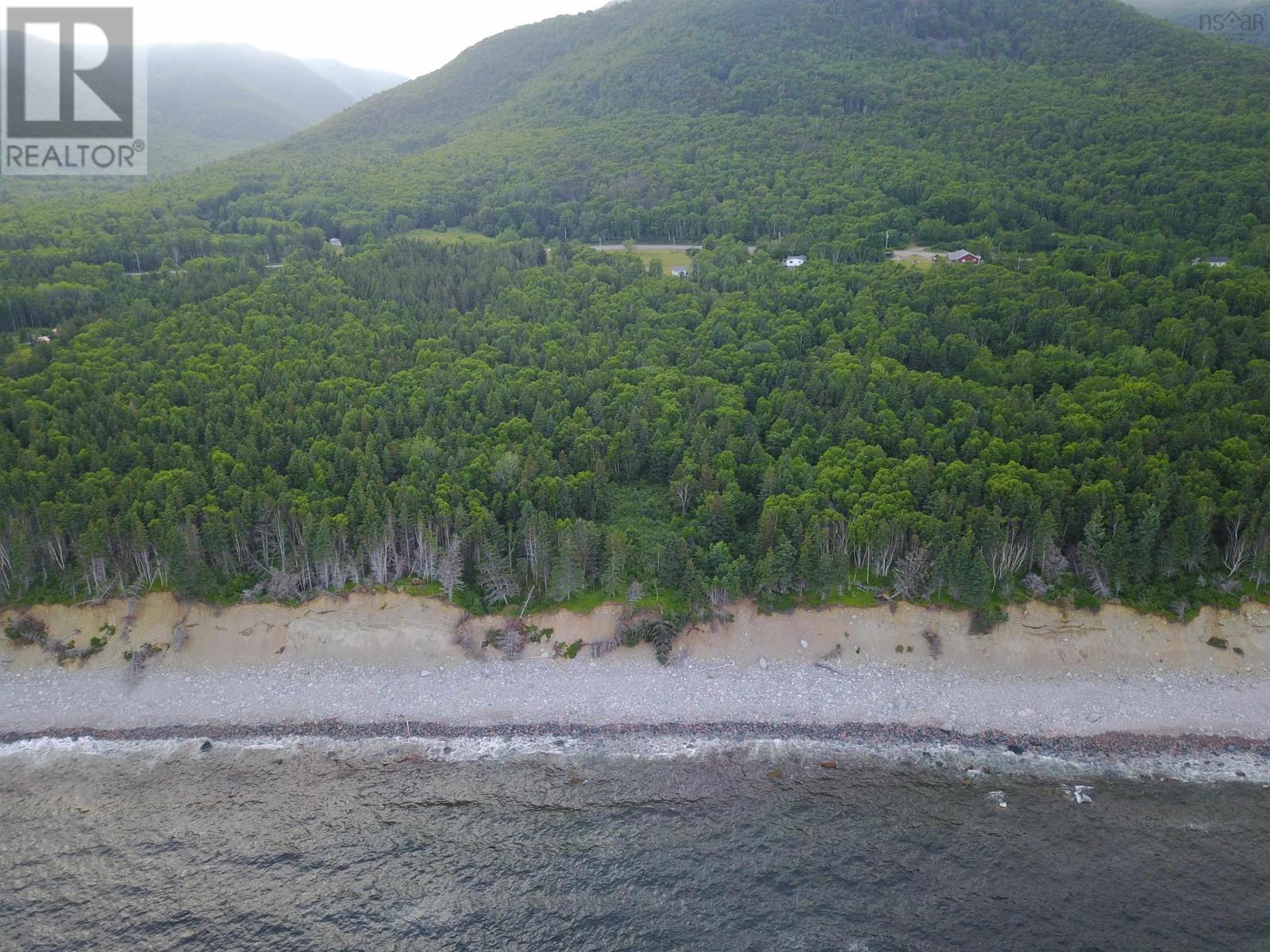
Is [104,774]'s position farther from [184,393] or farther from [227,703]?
[184,393]

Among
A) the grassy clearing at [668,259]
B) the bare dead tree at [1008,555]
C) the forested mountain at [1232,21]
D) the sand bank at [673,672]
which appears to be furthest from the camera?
the forested mountain at [1232,21]

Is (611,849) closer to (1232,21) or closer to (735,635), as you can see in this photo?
(735,635)

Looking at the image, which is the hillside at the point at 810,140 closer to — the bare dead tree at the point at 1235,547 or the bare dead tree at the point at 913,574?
the bare dead tree at the point at 1235,547

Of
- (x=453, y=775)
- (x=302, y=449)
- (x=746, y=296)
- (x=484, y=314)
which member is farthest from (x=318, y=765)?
(x=746, y=296)

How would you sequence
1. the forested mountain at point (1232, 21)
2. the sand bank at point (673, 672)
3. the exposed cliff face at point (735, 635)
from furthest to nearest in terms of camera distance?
the forested mountain at point (1232, 21) → the exposed cliff face at point (735, 635) → the sand bank at point (673, 672)

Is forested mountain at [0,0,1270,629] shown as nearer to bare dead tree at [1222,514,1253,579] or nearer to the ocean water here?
bare dead tree at [1222,514,1253,579]

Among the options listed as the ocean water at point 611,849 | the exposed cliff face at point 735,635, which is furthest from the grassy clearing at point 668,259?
the ocean water at point 611,849
